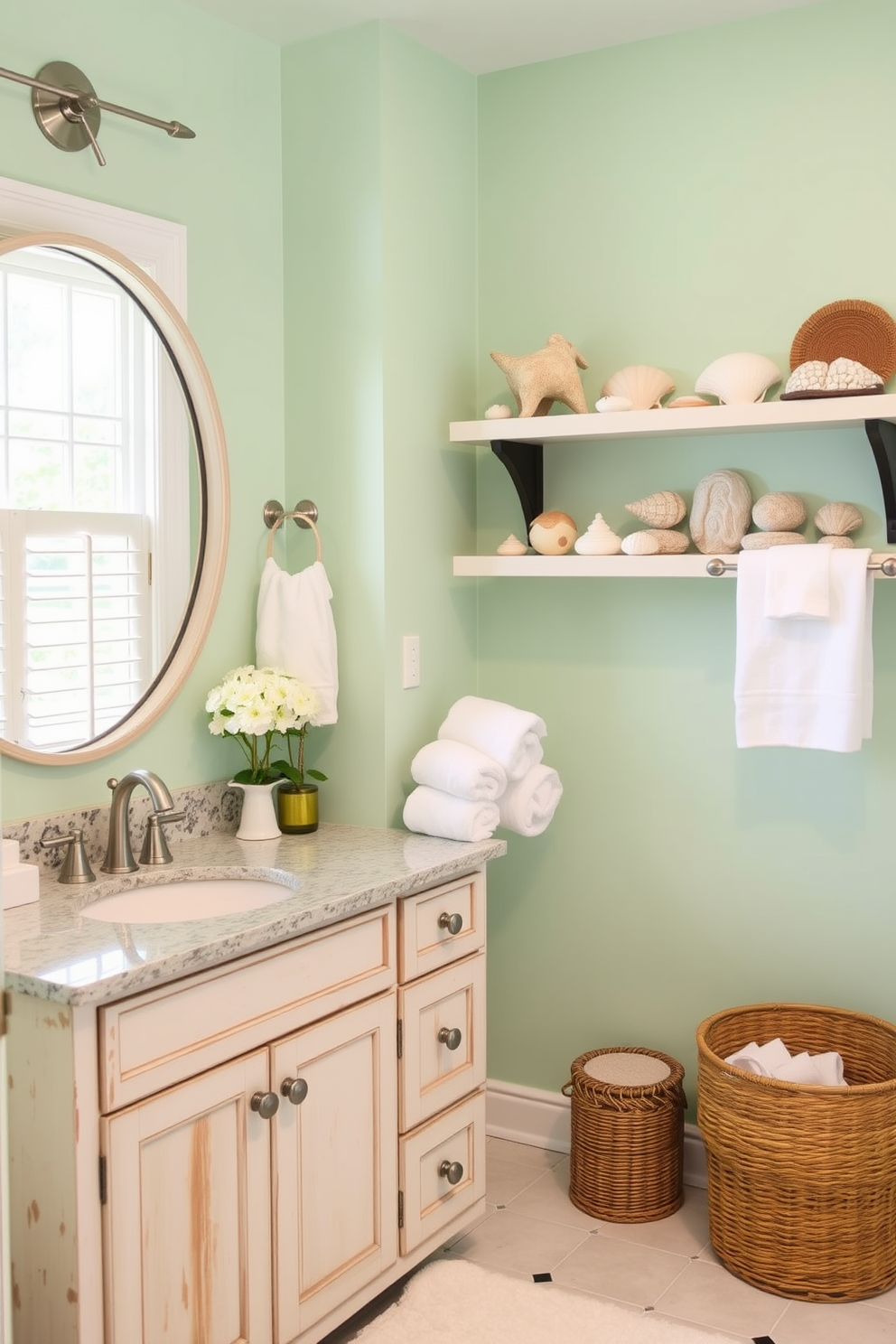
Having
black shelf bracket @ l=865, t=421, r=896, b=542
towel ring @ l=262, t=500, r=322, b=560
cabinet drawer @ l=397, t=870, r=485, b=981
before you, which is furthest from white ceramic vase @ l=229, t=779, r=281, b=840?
black shelf bracket @ l=865, t=421, r=896, b=542

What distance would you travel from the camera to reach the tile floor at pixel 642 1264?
88.7 inches

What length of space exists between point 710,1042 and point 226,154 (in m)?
2.03

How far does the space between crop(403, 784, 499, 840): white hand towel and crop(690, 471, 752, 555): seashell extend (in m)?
0.70

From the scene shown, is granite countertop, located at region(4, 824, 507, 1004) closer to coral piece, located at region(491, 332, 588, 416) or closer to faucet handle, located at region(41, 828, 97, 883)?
faucet handle, located at region(41, 828, 97, 883)

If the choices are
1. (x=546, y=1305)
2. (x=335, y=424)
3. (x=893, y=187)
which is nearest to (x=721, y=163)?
(x=893, y=187)

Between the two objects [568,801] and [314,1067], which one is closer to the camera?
[314,1067]

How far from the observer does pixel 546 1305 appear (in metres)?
2.30

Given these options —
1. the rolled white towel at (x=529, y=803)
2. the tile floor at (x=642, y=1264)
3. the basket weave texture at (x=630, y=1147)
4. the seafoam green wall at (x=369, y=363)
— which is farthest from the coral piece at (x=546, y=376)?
the tile floor at (x=642, y=1264)

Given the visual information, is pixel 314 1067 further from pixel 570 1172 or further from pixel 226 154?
pixel 226 154

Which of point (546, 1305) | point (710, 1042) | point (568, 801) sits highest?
point (568, 801)

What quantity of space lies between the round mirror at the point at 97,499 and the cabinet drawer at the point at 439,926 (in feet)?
2.00

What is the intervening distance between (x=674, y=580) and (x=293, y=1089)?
4.50 ft

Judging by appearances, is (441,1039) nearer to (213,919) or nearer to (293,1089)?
(293,1089)

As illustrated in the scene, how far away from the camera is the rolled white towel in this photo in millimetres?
2598
